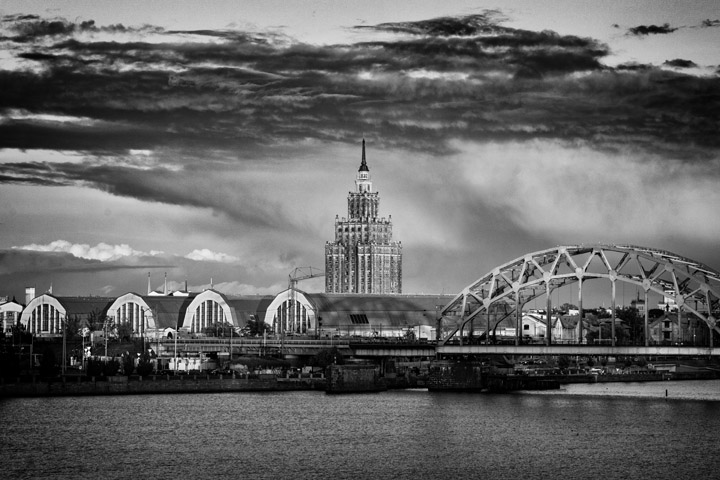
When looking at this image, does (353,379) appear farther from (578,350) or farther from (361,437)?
(361,437)

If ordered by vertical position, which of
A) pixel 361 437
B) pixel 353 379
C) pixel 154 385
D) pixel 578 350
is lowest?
pixel 361 437

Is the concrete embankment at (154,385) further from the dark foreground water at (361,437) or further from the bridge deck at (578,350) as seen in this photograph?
the bridge deck at (578,350)

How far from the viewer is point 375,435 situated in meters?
125

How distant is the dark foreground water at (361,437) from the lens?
104 meters

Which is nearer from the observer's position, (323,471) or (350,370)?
(323,471)

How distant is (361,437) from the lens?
123438 mm

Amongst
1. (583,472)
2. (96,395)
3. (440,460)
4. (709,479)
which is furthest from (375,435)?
(96,395)

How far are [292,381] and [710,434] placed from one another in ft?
232

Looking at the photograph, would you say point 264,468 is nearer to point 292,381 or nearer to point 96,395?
point 96,395

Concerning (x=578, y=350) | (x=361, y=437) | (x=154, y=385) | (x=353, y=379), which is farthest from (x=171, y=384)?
(x=361, y=437)

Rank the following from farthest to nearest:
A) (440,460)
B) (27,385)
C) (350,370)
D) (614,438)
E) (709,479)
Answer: (350,370) < (27,385) < (614,438) < (440,460) < (709,479)

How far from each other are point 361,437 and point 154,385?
53.8 m

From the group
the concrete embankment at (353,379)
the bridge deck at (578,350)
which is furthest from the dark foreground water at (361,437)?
the concrete embankment at (353,379)

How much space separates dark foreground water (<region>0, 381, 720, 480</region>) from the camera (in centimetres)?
10388
